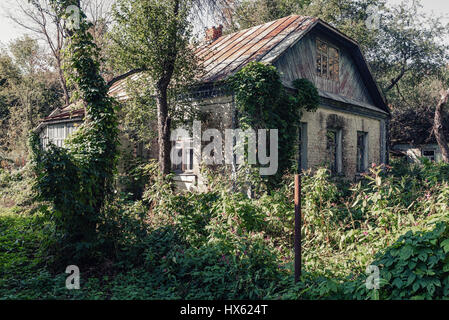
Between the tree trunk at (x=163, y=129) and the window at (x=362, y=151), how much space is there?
9257 millimetres

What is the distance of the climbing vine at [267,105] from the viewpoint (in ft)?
31.4

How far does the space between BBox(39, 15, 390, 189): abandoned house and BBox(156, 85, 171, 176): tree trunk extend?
4.21ft

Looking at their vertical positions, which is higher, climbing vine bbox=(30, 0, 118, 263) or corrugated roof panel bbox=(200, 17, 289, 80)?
corrugated roof panel bbox=(200, 17, 289, 80)

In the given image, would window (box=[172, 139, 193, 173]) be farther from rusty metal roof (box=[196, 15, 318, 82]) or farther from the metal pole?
the metal pole

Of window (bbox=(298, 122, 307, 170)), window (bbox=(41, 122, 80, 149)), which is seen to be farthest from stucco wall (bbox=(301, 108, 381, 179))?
window (bbox=(41, 122, 80, 149))

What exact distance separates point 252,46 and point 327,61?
364 cm

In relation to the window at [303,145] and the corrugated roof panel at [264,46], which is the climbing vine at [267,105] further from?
the window at [303,145]

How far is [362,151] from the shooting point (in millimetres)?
16000

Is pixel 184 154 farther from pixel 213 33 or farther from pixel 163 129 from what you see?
pixel 213 33

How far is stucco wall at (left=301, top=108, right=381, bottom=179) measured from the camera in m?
12.6

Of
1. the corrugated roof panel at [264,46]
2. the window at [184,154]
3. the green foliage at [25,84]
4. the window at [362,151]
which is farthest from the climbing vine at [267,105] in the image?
the green foliage at [25,84]

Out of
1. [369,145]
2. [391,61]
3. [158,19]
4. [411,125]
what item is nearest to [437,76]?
[391,61]

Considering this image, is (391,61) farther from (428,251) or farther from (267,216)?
(428,251)

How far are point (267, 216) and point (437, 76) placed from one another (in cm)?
2622
